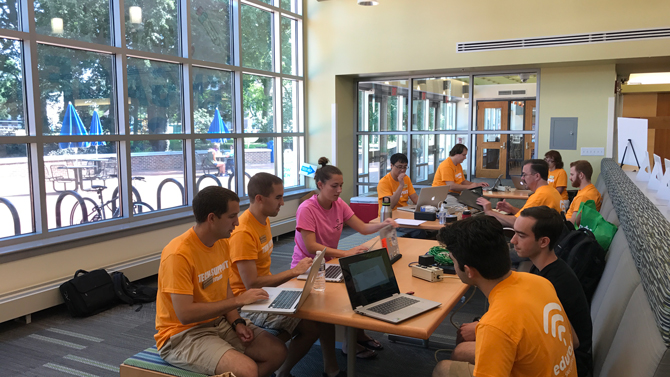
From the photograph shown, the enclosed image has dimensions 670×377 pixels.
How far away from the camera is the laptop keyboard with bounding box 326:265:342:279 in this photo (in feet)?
9.60

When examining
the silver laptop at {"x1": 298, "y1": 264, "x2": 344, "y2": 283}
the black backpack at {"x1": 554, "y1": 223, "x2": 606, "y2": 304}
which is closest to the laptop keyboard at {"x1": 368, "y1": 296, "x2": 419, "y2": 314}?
the silver laptop at {"x1": 298, "y1": 264, "x2": 344, "y2": 283}

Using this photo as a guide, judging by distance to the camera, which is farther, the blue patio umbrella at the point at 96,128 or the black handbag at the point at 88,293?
the blue patio umbrella at the point at 96,128

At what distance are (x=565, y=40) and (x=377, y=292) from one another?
5735 millimetres

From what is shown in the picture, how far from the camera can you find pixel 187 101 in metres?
6.22

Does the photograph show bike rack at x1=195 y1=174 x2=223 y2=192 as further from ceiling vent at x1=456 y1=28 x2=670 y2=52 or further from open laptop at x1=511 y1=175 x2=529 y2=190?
open laptop at x1=511 y1=175 x2=529 y2=190

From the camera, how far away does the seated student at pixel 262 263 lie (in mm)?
2805

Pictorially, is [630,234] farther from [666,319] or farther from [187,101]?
[187,101]

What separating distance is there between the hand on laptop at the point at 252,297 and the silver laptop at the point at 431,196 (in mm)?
2869

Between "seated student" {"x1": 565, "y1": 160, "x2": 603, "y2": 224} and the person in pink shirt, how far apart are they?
2180mm

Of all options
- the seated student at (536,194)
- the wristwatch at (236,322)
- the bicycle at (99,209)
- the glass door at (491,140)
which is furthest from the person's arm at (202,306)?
the glass door at (491,140)

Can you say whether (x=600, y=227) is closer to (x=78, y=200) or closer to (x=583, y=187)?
(x=583, y=187)

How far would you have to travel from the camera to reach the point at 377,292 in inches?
96.7

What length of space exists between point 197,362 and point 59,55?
386cm

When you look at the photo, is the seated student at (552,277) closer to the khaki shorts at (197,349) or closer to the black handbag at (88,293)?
the khaki shorts at (197,349)
